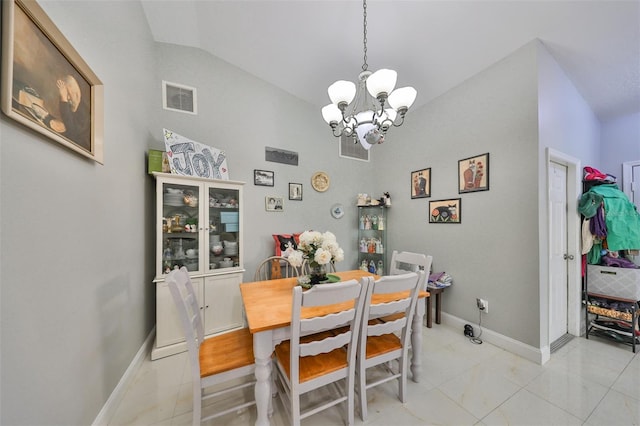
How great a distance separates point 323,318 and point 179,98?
2918 millimetres

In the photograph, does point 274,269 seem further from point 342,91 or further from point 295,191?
point 342,91

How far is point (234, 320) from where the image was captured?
246 cm

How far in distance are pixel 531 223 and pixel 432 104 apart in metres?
1.90

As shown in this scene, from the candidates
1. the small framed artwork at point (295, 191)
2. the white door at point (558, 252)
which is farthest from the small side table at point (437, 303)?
the small framed artwork at point (295, 191)

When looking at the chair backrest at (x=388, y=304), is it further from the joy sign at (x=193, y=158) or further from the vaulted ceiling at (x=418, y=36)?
the vaulted ceiling at (x=418, y=36)

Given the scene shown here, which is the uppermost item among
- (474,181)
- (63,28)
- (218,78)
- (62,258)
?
(218,78)

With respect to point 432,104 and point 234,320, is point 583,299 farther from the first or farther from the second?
point 234,320

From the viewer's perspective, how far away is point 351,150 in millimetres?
3725

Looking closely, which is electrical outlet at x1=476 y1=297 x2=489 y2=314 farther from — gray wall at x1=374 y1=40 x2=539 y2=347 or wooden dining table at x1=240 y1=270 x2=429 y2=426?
wooden dining table at x1=240 y1=270 x2=429 y2=426

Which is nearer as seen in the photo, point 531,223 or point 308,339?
point 308,339

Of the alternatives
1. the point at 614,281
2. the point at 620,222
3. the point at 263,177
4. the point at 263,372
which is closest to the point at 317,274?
the point at 263,372

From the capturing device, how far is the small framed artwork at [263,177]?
2938 mm

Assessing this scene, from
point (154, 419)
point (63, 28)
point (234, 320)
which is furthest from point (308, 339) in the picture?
point (63, 28)

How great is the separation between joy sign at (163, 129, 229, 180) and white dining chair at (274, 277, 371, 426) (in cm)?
196
